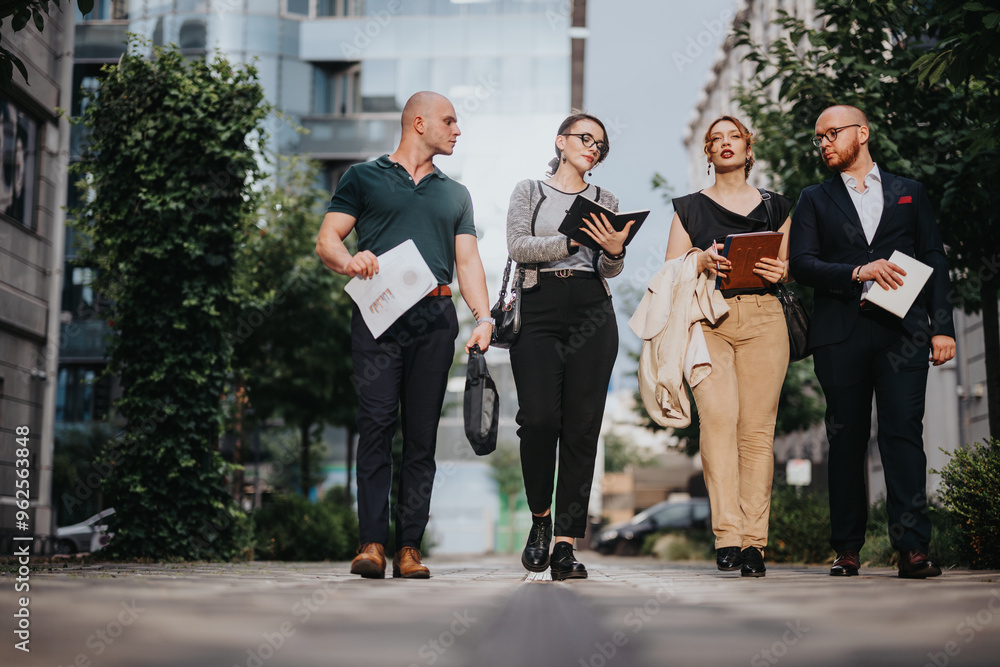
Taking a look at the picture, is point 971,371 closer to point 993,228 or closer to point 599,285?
point 993,228

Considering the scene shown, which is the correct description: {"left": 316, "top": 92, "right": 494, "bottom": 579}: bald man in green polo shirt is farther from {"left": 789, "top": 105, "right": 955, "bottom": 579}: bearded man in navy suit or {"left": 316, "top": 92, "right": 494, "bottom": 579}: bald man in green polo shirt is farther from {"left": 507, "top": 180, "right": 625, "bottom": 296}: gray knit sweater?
{"left": 789, "top": 105, "right": 955, "bottom": 579}: bearded man in navy suit

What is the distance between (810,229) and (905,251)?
51 cm

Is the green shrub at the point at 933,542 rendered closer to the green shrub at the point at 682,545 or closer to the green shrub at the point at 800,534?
the green shrub at the point at 800,534

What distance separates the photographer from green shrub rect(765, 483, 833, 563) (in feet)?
40.9

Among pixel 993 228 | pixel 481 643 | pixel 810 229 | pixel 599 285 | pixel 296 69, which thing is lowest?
pixel 481 643

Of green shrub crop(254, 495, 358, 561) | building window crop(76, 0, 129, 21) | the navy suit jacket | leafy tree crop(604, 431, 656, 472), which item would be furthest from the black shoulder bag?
leafy tree crop(604, 431, 656, 472)

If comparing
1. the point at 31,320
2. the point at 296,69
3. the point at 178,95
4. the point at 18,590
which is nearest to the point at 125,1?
the point at 296,69

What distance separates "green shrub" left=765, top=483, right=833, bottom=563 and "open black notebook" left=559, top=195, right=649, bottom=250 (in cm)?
836

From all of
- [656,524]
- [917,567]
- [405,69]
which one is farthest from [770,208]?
[405,69]

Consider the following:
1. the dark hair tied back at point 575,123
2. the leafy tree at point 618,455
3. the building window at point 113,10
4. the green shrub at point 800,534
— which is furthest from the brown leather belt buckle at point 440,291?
the leafy tree at point 618,455

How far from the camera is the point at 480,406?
16.1ft

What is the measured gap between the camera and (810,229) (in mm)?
5285

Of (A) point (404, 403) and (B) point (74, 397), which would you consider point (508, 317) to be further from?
(B) point (74, 397)

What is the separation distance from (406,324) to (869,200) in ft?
8.58
